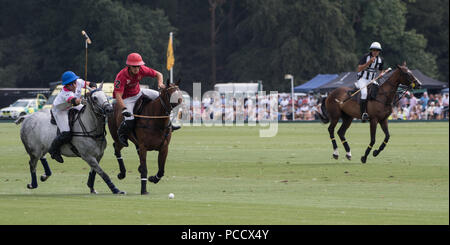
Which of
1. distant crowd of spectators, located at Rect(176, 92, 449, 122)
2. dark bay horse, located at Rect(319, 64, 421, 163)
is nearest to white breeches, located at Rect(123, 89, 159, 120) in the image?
dark bay horse, located at Rect(319, 64, 421, 163)

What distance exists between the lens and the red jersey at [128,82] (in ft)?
52.5

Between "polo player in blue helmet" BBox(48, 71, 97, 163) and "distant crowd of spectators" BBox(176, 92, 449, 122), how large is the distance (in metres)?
37.7

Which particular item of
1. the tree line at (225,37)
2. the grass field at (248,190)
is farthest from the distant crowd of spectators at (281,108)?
the grass field at (248,190)

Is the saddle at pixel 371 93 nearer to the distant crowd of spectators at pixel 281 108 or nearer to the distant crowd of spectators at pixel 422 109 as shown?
the distant crowd of spectators at pixel 281 108

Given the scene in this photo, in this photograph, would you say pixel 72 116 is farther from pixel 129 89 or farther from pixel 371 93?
pixel 371 93

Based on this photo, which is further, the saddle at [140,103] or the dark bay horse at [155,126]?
the saddle at [140,103]

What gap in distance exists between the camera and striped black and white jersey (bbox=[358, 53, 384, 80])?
24.1m

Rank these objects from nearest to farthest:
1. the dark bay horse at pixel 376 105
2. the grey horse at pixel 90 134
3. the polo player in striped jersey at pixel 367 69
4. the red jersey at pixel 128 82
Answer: the grey horse at pixel 90 134 < the red jersey at pixel 128 82 < the dark bay horse at pixel 376 105 < the polo player in striped jersey at pixel 367 69

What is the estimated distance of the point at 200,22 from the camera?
85938 mm

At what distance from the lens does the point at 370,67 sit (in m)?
24.4

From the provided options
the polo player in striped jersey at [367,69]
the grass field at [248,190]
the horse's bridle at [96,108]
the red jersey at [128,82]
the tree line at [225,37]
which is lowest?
the grass field at [248,190]

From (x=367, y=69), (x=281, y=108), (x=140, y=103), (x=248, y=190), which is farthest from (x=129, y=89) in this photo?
(x=281, y=108)

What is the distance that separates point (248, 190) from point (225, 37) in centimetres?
6987

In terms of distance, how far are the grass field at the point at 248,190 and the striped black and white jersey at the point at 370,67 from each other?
7.03 feet
